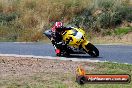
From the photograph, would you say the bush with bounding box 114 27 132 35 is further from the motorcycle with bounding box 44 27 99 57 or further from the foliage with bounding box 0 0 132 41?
the motorcycle with bounding box 44 27 99 57

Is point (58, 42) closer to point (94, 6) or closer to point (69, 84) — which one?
point (69, 84)

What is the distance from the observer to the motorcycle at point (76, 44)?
16312 millimetres

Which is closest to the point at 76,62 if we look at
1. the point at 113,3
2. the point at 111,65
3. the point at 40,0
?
the point at 111,65

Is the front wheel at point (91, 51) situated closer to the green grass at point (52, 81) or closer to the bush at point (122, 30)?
the green grass at point (52, 81)

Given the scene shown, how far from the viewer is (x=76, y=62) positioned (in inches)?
557

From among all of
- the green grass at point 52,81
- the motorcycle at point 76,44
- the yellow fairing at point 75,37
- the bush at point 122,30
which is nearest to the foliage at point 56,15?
the bush at point 122,30

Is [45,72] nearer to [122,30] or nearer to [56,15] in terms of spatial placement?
[122,30]

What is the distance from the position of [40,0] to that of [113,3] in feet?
22.2

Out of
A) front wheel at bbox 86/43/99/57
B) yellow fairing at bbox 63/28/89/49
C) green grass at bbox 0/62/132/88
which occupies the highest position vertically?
green grass at bbox 0/62/132/88

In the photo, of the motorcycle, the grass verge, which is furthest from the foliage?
the grass verge

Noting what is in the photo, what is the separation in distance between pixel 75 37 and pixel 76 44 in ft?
0.91

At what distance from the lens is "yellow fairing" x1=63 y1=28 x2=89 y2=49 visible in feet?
53.4

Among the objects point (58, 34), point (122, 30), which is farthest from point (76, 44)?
point (122, 30)

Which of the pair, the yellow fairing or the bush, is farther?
the bush
